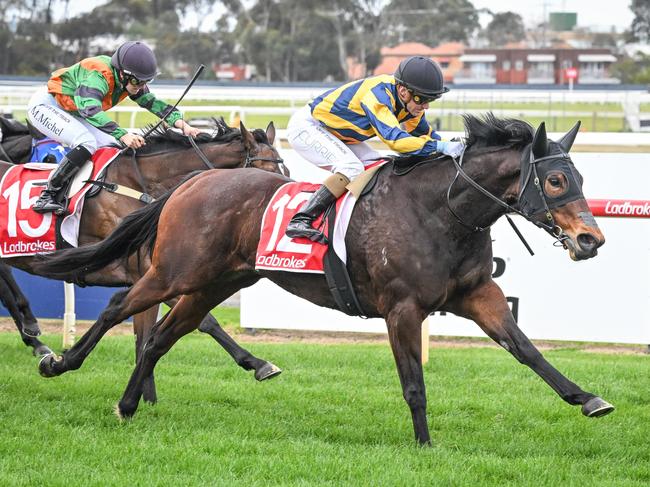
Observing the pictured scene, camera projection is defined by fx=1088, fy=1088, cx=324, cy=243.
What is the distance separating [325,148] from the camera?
5.88m

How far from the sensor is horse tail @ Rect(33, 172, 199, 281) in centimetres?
622

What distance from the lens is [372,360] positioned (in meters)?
7.90

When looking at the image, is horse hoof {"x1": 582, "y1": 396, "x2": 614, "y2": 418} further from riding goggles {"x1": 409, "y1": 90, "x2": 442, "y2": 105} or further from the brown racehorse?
the brown racehorse

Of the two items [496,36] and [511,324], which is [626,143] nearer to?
[511,324]

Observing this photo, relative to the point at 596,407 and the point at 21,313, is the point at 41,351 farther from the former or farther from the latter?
the point at 596,407

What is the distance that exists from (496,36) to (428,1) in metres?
5.97

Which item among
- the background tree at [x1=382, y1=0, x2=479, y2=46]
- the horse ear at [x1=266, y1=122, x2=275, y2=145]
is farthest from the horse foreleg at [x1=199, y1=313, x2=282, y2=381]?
the background tree at [x1=382, y1=0, x2=479, y2=46]

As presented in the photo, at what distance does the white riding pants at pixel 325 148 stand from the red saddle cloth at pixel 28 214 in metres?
1.56

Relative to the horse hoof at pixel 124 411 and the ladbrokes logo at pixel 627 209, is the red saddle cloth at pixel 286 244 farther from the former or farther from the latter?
the ladbrokes logo at pixel 627 209

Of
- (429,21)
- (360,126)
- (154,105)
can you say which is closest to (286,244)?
(360,126)

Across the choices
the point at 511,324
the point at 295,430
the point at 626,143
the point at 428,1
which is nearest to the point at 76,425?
the point at 295,430

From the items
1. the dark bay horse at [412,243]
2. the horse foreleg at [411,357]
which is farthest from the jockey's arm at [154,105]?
the horse foreleg at [411,357]

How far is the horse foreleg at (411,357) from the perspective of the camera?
5277mm

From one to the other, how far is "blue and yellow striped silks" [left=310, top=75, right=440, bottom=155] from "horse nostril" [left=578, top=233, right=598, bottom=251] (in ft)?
3.04
